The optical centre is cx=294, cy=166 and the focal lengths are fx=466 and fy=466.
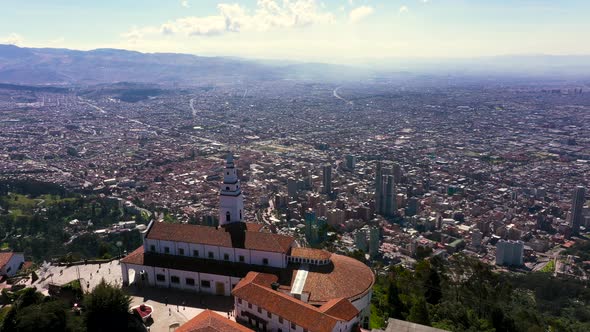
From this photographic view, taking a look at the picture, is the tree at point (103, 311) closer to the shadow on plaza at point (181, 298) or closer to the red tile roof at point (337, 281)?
the shadow on plaza at point (181, 298)

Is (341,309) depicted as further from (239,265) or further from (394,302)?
(239,265)

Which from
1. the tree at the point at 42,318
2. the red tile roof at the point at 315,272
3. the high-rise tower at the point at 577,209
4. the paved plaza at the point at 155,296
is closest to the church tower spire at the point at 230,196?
the red tile roof at the point at 315,272

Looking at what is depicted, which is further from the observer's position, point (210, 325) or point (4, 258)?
point (4, 258)

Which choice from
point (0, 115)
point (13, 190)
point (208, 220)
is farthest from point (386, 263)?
point (0, 115)

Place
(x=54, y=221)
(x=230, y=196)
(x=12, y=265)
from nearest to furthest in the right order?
(x=230, y=196), (x=12, y=265), (x=54, y=221)

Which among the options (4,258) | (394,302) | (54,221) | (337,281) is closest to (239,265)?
(337,281)

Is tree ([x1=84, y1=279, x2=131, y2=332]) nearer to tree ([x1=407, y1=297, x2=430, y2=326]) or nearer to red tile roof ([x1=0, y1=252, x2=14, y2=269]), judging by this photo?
red tile roof ([x1=0, y1=252, x2=14, y2=269])

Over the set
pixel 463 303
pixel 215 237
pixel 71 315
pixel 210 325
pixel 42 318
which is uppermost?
pixel 215 237

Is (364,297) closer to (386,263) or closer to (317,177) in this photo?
(386,263)
